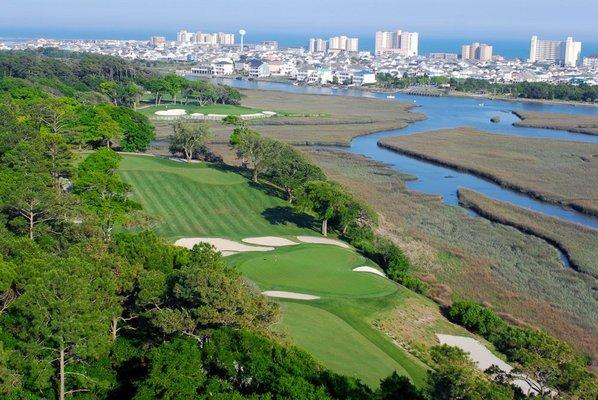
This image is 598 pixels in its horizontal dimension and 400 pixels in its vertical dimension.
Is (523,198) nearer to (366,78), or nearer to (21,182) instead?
(21,182)

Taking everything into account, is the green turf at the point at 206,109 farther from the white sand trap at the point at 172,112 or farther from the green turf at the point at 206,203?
the green turf at the point at 206,203

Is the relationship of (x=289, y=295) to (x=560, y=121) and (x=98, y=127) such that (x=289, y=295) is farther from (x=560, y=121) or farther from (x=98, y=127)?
(x=560, y=121)

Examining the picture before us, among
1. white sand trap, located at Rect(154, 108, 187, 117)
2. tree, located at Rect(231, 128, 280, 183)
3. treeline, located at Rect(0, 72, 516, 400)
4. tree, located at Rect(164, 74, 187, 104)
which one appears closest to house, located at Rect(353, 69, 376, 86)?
tree, located at Rect(164, 74, 187, 104)

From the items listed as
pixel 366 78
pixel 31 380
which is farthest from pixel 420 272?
pixel 366 78

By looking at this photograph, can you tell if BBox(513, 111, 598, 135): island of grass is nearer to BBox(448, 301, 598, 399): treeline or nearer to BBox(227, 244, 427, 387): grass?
BBox(227, 244, 427, 387): grass

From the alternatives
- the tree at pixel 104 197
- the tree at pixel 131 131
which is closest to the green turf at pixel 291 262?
the tree at pixel 104 197

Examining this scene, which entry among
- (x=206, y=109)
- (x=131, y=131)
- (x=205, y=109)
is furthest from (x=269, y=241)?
(x=206, y=109)

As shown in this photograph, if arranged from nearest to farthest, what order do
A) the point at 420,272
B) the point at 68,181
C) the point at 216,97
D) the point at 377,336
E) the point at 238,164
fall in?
the point at 377,336, the point at 420,272, the point at 68,181, the point at 238,164, the point at 216,97
